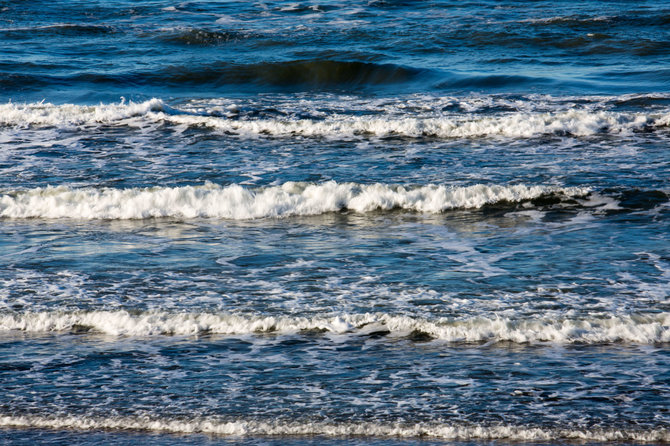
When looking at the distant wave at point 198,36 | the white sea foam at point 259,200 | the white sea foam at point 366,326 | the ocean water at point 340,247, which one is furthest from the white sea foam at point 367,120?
the white sea foam at point 366,326

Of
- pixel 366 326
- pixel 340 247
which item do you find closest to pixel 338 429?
pixel 366 326

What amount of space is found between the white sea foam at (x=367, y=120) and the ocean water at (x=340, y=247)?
1.9 inches

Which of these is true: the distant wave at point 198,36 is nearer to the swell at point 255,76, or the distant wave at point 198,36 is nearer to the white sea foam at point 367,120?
the swell at point 255,76

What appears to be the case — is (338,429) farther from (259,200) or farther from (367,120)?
(367,120)

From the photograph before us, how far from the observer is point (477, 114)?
12.6 meters

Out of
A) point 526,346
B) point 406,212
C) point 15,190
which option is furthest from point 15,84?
point 526,346

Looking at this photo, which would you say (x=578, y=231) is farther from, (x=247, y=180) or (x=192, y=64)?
(x=192, y=64)

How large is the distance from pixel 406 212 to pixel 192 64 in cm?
986

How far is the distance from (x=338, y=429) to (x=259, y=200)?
4838mm

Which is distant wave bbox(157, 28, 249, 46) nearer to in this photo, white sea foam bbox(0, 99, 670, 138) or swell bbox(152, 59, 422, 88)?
swell bbox(152, 59, 422, 88)

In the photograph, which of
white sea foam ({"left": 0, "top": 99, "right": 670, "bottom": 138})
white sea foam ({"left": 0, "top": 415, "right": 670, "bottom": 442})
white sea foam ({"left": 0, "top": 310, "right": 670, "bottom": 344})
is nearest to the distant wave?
white sea foam ({"left": 0, "top": 99, "right": 670, "bottom": 138})

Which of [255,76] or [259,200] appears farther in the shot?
[255,76]

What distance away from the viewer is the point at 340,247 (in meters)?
7.61

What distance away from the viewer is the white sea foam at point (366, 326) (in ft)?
17.9
